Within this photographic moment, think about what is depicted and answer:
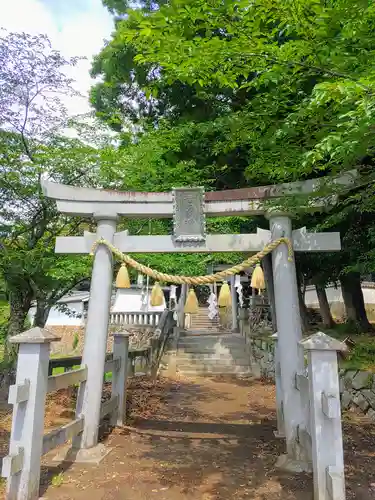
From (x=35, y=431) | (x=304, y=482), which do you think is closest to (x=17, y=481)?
(x=35, y=431)

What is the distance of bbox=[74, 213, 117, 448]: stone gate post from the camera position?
17.7 feet

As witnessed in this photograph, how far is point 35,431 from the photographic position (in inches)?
157

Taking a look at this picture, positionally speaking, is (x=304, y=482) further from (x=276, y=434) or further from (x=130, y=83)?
(x=130, y=83)

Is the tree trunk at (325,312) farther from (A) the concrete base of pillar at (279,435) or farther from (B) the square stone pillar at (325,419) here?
(B) the square stone pillar at (325,419)

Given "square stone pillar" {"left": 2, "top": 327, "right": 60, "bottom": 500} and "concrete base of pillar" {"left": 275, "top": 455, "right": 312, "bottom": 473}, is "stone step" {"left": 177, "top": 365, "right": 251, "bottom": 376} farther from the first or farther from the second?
"square stone pillar" {"left": 2, "top": 327, "right": 60, "bottom": 500}

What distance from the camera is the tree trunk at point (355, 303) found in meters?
11.6

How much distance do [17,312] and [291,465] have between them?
21.5ft

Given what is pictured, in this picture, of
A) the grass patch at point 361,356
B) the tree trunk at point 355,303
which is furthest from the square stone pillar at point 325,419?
the tree trunk at point 355,303

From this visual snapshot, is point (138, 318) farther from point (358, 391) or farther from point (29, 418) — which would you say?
point (29, 418)

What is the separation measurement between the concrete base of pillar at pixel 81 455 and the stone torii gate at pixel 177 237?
48 centimetres

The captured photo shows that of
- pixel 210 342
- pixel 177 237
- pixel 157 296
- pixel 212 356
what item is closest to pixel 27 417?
pixel 177 237

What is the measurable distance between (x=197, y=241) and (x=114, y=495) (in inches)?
139

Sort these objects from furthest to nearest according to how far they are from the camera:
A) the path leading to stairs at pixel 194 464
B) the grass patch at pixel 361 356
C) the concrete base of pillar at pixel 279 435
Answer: the grass patch at pixel 361 356 → the concrete base of pillar at pixel 279 435 → the path leading to stairs at pixel 194 464

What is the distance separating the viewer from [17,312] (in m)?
8.56
